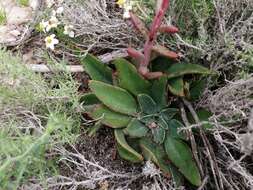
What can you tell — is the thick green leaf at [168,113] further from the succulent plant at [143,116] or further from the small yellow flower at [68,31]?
the small yellow flower at [68,31]

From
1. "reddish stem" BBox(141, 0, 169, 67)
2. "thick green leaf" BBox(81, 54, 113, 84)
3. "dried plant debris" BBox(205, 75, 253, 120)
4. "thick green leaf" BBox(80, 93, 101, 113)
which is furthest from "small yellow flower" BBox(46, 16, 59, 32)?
"dried plant debris" BBox(205, 75, 253, 120)

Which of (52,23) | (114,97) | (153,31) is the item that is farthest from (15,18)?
(153,31)

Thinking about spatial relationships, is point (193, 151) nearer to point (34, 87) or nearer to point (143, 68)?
point (143, 68)

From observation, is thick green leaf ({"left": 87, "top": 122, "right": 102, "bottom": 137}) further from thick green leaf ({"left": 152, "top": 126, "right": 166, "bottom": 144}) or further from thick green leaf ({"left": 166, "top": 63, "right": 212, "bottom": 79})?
thick green leaf ({"left": 166, "top": 63, "right": 212, "bottom": 79})

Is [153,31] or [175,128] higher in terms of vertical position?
[153,31]

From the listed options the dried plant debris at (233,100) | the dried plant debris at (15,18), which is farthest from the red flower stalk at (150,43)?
the dried plant debris at (15,18)

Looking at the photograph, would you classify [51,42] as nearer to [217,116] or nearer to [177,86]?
[177,86]

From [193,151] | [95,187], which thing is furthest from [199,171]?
[95,187]
